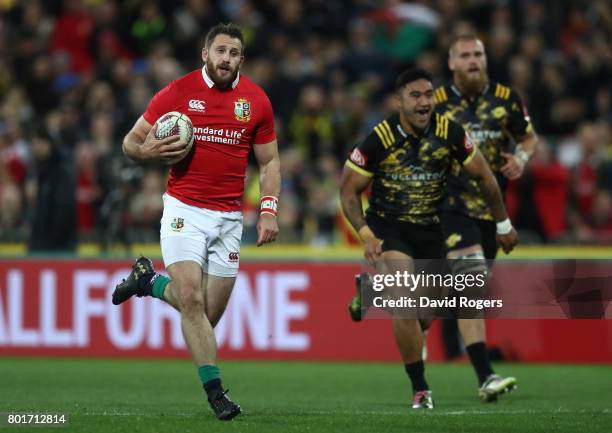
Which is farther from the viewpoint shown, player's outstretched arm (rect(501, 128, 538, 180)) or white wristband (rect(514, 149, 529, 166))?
white wristband (rect(514, 149, 529, 166))

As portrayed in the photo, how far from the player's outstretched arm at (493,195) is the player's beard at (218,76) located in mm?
2071

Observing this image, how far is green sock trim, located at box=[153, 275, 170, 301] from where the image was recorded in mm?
8875

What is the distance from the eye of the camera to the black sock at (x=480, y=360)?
10500 millimetres

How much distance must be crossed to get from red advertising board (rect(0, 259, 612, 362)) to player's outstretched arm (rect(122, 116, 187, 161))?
→ 6018 mm

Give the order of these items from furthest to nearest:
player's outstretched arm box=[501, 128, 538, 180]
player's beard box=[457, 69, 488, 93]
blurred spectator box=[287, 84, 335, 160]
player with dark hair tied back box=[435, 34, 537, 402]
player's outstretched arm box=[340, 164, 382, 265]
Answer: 1. blurred spectator box=[287, 84, 335, 160]
2. player's beard box=[457, 69, 488, 93]
3. player's outstretched arm box=[501, 128, 538, 180]
4. player with dark hair tied back box=[435, 34, 537, 402]
5. player's outstretched arm box=[340, 164, 382, 265]

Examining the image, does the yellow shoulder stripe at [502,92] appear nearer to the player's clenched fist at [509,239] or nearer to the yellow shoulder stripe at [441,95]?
the yellow shoulder stripe at [441,95]

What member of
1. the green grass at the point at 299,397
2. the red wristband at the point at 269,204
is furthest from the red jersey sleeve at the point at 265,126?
the green grass at the point at 299,397

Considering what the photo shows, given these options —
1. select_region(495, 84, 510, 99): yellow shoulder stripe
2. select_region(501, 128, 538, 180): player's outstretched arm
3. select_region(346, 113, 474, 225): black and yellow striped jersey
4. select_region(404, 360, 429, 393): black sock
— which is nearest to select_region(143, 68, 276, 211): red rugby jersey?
select_region(346, 113, 474, 225): black and yellow striped jersey

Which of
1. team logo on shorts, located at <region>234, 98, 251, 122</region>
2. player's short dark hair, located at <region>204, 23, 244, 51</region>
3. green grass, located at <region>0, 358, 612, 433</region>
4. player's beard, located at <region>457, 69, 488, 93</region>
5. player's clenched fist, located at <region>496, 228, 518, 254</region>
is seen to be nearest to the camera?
green grass, located at <region>0, 358, 612, 433</region>

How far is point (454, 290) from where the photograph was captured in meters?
10.6

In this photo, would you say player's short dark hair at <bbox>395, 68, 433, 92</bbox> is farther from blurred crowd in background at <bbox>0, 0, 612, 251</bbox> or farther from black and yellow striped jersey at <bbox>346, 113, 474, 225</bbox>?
blurred crowd in background at <bbox>0, 0, 612, 251</bbox>

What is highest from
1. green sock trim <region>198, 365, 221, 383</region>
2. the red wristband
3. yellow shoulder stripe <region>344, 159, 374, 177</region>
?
yellow shoulder stripe <region>344, 159, 374, 177</region>

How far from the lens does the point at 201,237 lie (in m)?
8.77

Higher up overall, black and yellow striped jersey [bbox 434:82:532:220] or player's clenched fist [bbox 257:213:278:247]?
black and yellow striped jersey [bbox 434:82:532:220]
